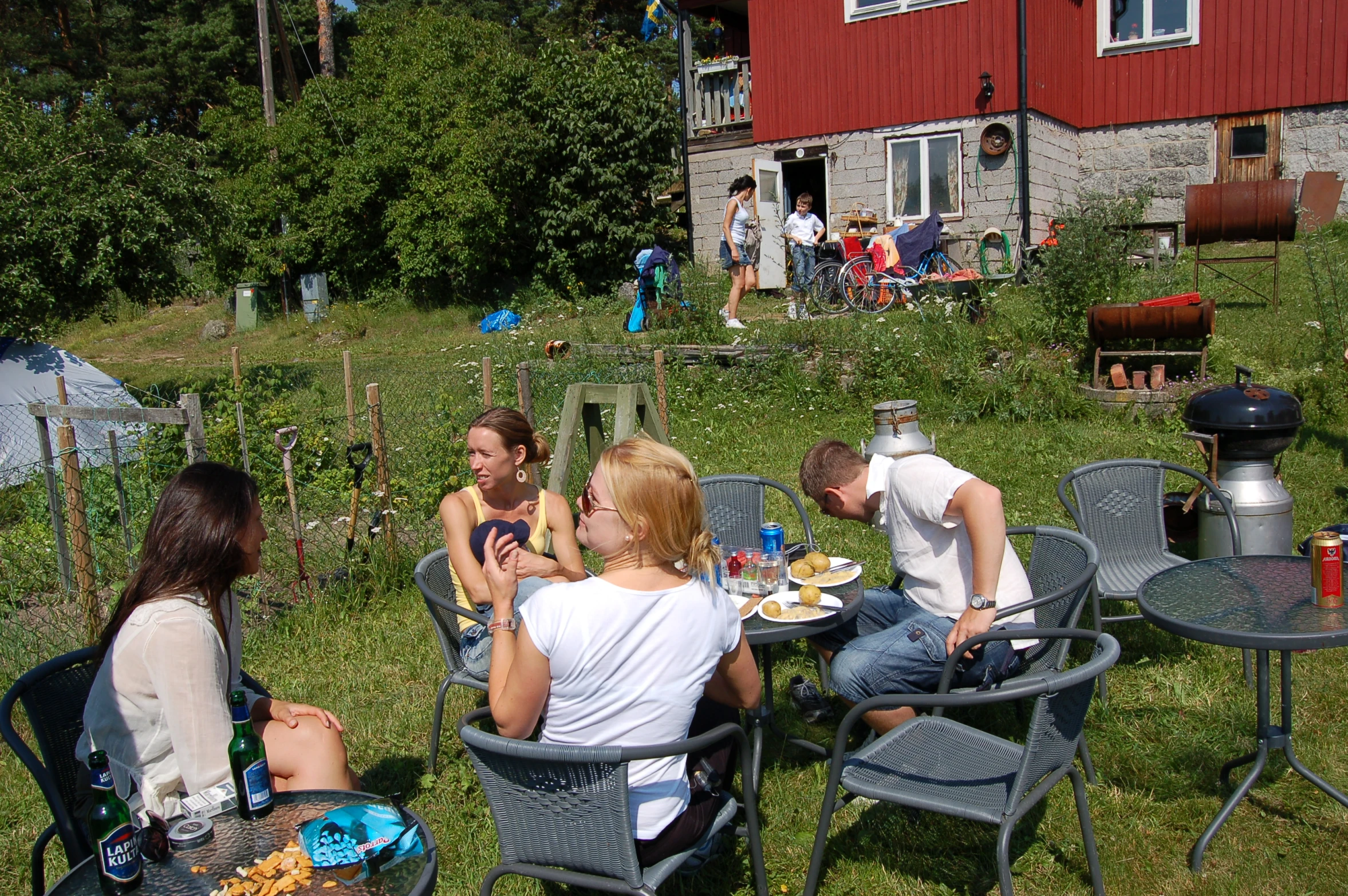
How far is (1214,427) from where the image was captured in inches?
175

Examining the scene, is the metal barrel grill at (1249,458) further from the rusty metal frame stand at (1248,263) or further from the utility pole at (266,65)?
the utility pole at (266,65)

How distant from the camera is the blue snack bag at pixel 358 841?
1.84 m

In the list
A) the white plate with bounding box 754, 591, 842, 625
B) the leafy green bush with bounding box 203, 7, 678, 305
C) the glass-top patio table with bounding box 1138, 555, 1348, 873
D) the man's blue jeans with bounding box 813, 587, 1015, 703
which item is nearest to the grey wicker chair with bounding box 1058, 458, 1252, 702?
the glass-top patio table with bounding box 1138, 555, 1348, 873

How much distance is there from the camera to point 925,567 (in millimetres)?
3189

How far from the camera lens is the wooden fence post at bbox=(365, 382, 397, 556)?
17.5 feet

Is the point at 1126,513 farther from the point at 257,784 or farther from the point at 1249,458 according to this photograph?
the point at 257,784

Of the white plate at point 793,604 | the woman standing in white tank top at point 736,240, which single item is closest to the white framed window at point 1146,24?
the woman standing in white tank top at point 736,240

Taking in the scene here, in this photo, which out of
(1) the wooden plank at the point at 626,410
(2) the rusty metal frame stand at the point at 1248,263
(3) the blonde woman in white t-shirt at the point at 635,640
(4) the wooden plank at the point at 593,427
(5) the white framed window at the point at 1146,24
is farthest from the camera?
(5) the white framed window at the point at 1146,24

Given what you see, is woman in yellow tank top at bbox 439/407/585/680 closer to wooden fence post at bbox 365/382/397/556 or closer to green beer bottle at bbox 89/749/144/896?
green beer bottle at bbox 89/749/144/896

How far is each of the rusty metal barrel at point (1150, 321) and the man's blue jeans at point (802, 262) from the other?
5.52 metres

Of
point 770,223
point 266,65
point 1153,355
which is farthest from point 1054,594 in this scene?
point 266,65

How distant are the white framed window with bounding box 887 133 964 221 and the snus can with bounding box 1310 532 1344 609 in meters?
12.2

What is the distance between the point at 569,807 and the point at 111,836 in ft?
2.81

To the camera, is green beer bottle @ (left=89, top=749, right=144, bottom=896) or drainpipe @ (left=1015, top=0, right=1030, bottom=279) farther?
drainpipe @ (left=1015, top=0, right=1030, bottom=279)
